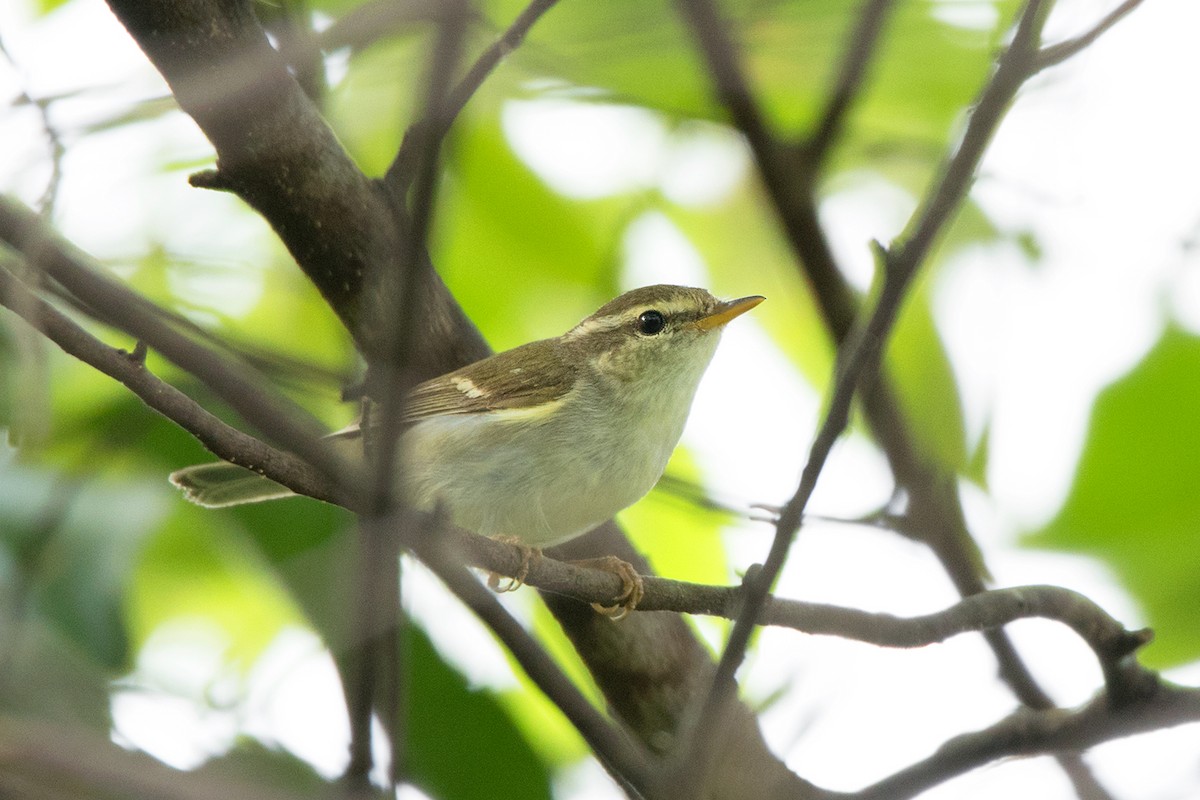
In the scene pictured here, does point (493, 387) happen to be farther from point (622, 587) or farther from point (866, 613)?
point (866, 613)

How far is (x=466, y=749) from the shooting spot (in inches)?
126

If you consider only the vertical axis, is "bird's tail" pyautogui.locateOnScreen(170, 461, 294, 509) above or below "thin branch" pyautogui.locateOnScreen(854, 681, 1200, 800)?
above

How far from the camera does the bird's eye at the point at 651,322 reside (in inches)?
165

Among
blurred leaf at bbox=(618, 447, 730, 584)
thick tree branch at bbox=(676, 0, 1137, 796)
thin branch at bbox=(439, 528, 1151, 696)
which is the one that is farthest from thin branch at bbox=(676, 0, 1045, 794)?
blurred leaf at bbox=(618, 447, 730, 584)

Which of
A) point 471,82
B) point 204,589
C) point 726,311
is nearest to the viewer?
point 471,82

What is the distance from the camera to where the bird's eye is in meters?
4.20

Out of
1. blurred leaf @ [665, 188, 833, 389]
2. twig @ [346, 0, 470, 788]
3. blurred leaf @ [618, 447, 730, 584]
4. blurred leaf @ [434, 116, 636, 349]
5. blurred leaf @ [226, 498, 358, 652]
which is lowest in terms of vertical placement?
twig @ [346, 0, 470, 788]

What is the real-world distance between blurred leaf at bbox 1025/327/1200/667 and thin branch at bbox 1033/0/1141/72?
89 cm

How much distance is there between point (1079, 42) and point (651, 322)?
6.56 ft

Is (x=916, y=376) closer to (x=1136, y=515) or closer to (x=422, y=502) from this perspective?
(x=1136, y=515)

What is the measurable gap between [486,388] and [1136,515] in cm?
187

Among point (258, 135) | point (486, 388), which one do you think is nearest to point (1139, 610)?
point (486, 388)

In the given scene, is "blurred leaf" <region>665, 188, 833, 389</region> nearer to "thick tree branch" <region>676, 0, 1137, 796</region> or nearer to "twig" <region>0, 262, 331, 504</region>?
"thick tree branch" <region>676, 0, 1137, 796</region>

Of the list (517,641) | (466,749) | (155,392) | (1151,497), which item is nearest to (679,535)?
(466,749)
